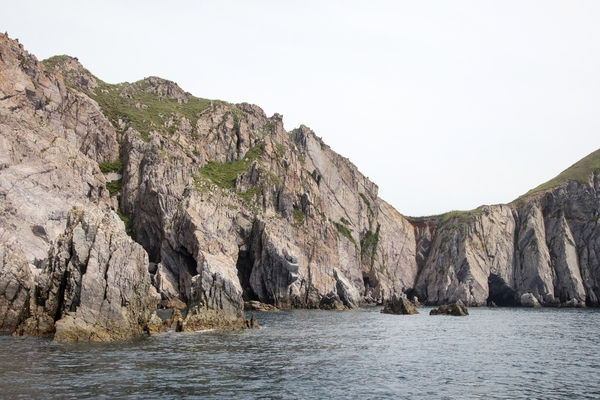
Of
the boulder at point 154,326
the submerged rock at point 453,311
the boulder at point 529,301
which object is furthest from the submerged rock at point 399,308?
the boulder at point 154,326

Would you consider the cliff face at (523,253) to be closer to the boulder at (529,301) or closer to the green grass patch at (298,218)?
the boulder at (529,301)

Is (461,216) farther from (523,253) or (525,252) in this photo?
(525,252)

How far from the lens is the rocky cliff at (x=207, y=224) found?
4494 cm

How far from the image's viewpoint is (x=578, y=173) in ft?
518

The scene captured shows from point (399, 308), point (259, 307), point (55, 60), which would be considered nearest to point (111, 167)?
point (259, 307)

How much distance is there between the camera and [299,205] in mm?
129125

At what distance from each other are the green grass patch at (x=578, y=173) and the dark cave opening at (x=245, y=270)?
106319mm

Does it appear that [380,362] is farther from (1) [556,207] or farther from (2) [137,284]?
(1) [556,207]

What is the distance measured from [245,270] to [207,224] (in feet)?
52.8

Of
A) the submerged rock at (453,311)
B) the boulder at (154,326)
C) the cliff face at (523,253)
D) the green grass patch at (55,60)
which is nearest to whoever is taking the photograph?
the boulder at (154,326)

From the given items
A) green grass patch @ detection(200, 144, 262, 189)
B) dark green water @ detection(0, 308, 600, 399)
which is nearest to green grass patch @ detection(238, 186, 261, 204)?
green grass patch @ detection(200, 144, 262, 189)

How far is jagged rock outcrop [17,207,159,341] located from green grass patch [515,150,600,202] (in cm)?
15201

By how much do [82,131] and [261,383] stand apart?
103 m

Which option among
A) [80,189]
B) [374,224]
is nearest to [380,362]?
[80,189]
